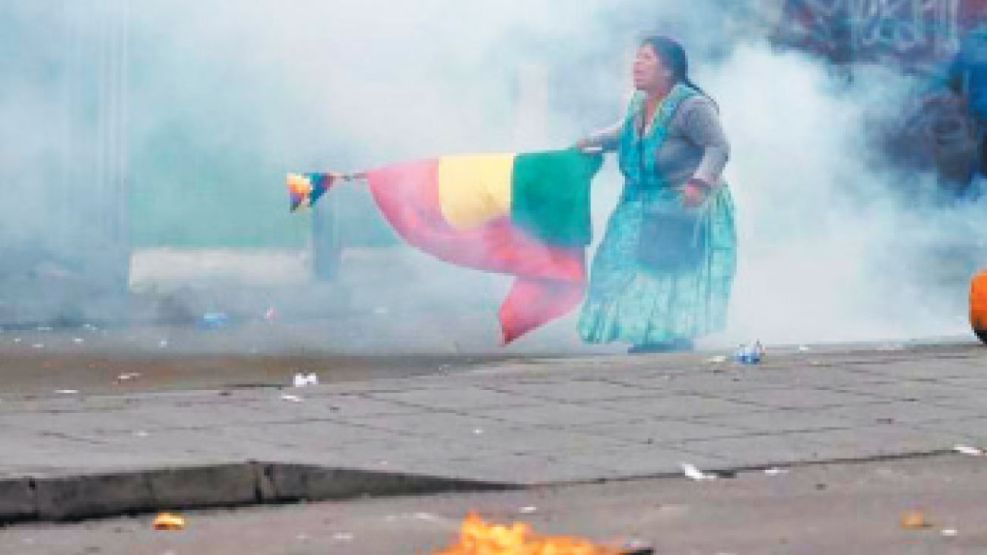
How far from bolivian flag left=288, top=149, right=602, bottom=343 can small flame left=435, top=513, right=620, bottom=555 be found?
6.29 metres

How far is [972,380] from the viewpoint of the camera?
36.7ft

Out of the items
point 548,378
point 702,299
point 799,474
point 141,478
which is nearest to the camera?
point 141,478

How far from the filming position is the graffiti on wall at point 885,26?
14.8 m

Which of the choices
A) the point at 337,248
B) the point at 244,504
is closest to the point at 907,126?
A: the point at 337,248

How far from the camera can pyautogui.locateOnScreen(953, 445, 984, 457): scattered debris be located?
923cm

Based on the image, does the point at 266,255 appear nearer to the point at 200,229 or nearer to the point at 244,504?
the point at 200,229

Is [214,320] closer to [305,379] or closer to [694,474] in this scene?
[305,379]

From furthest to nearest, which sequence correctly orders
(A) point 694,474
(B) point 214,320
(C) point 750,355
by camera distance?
1. (B) point 214,320
2. (C) point 750,355
3. (A) point 694,474

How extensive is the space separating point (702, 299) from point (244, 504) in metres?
5.89

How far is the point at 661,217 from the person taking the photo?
44.0 ft

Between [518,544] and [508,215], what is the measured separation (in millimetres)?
7010

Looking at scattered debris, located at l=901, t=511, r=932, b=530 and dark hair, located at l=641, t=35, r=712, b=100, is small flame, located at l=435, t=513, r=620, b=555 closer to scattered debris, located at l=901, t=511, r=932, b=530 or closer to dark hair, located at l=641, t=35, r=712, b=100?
scattered debris, located at l=901, t=511, r=932, b=530

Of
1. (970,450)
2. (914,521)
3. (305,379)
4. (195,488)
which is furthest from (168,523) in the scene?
(305,379)

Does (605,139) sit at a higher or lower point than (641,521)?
higher
